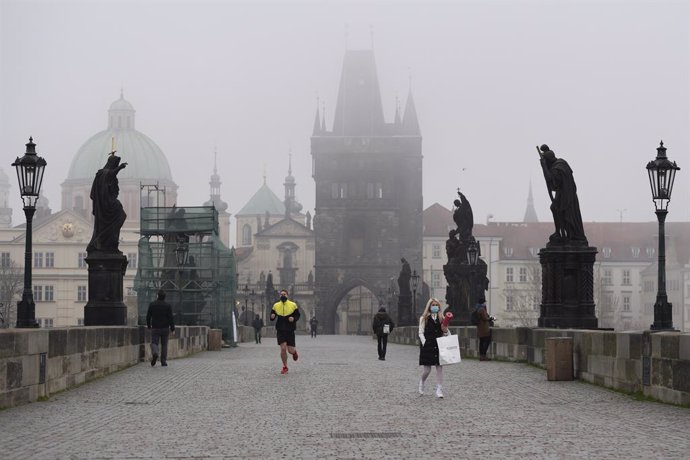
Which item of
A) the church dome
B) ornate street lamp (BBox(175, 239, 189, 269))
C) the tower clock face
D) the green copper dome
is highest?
the church dome

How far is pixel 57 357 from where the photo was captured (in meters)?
17.0

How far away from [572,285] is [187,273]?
1155 inches

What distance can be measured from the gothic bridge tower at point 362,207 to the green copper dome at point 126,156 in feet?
84.1

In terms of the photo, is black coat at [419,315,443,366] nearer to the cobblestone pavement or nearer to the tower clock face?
the cobblestone pavement

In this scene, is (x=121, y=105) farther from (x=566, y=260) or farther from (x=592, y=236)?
(x=566, y=260)

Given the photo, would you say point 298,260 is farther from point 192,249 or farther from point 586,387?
point 586,387

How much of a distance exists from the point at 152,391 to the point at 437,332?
12.7ft

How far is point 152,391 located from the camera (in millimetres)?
18016

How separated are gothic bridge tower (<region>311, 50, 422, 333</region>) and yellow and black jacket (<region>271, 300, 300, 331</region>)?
94.2 metres

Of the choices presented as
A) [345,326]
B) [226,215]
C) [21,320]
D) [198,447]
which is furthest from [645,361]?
[226,215]

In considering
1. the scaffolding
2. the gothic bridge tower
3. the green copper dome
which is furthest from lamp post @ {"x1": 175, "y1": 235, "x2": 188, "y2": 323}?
the green copper dome

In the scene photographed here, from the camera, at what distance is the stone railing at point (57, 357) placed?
566 inches

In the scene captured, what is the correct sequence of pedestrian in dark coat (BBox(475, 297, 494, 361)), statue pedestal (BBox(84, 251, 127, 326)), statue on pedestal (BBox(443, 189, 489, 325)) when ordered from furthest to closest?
statue on pedestal (BBox(443, 189, 489, 325)), pedestrian in dark coat (BBox(475, 297, 494, 361)), statue pedestal (BBox(84, 251, 127, 326))

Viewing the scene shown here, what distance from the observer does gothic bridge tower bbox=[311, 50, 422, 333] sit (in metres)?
120
